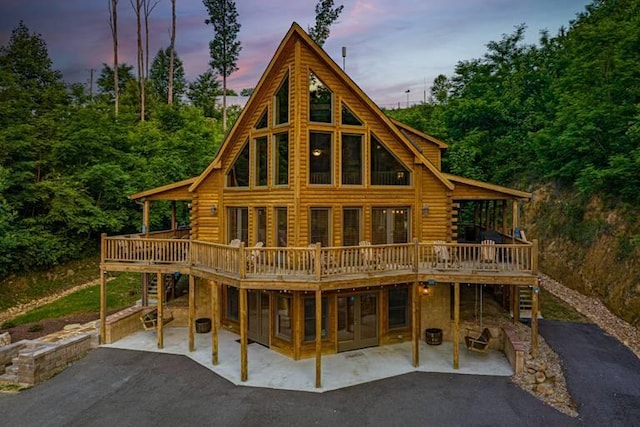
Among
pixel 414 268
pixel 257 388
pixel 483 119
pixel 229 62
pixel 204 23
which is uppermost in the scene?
pixel 204 23

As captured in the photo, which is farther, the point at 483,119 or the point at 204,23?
the point at 204,23

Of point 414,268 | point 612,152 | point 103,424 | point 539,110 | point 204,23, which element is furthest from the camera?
point 204,23

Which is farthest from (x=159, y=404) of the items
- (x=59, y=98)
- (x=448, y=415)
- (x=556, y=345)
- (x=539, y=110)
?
(x=539, y=110)

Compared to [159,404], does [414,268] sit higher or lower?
higher

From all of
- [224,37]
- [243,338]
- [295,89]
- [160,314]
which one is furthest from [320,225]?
[224,37]

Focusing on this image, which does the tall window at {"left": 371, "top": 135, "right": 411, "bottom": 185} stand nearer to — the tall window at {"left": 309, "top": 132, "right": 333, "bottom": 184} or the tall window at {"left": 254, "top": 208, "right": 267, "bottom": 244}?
the tall window at {"left": 309, "top": 132, "right": 333, "bottom": 184}

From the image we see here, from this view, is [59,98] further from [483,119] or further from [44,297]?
[483,119]

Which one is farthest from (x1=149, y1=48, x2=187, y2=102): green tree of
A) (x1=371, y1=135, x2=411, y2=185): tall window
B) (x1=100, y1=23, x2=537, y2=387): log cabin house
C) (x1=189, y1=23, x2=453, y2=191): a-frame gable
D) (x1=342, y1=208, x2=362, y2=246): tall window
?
(x1=342, y1=208, x2=362, y2=246): tall window

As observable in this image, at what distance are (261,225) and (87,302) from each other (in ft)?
38.6

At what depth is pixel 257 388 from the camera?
33.8 feet

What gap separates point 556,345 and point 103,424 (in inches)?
534

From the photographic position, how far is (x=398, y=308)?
13.7m

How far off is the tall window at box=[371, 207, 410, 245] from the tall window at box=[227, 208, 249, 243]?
492 cm

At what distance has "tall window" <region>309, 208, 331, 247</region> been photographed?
503 inches
